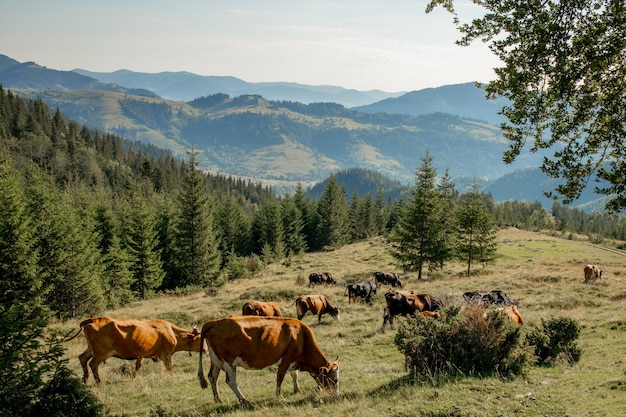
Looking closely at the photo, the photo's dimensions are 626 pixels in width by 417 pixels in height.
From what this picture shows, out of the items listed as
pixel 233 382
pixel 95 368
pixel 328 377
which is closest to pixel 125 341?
pixel 95 368

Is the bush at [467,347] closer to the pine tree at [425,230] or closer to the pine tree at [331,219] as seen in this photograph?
the pine tree at [425,230]

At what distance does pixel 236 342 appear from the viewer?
31.7ft

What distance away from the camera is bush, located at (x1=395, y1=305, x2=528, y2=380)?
9.84m

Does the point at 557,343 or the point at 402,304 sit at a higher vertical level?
the point at 557,343

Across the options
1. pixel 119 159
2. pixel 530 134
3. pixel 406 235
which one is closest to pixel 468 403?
pixel 530 134

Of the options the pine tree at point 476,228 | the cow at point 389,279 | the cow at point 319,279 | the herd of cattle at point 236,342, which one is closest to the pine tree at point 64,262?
the cow at point 319,279

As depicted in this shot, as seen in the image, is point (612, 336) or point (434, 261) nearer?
point (612, 336)

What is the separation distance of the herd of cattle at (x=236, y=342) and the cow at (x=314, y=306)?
2.31 meters

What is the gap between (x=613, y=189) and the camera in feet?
23.6

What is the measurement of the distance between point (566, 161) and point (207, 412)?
9668mm

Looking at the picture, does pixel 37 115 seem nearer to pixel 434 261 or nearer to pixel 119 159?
pixel 119 159

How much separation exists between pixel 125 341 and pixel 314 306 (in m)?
10.5

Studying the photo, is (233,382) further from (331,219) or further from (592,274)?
(331,219)

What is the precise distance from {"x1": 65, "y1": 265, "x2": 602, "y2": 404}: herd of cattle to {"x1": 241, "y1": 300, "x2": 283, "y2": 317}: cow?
0.17 feet
